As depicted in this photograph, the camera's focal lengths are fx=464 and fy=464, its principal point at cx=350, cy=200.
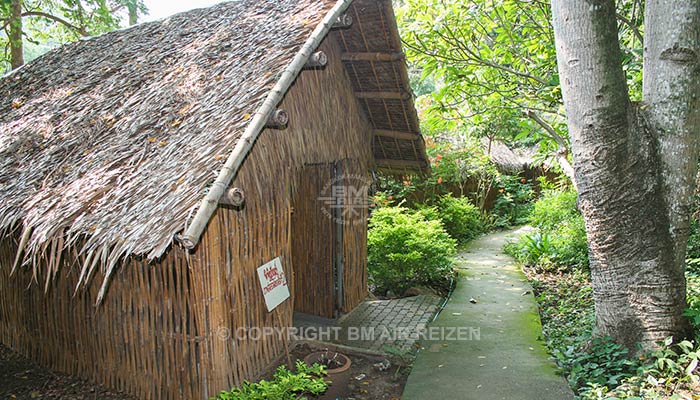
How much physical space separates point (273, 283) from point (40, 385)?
2487mm

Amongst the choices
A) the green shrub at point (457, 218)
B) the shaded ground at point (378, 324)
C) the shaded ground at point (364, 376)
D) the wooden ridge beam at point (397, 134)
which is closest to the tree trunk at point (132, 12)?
the green shrub at point (457, 218)

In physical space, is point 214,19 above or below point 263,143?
above

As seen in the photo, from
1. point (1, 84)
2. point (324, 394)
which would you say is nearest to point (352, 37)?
point (324, 394)

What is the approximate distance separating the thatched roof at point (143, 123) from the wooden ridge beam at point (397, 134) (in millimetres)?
57

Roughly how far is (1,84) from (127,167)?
15.2ft

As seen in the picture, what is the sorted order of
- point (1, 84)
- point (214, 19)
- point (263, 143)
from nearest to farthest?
point (263, 143) → point (214, 19) → point (1, 84)

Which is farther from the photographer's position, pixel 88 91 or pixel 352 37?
pixel 88 91

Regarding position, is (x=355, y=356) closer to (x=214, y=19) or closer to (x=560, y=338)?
(x=560, y=338)

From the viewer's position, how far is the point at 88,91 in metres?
5.25

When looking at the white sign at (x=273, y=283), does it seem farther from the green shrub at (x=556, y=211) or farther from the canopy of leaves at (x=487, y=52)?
the green shrub at (x=556, y=211)

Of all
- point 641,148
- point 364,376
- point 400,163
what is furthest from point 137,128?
point 641,148

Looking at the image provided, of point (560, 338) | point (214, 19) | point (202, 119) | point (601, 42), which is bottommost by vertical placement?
point (560, 338)

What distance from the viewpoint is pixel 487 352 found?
4703 mm

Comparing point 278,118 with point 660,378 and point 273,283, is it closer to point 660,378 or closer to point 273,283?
point 273,283
